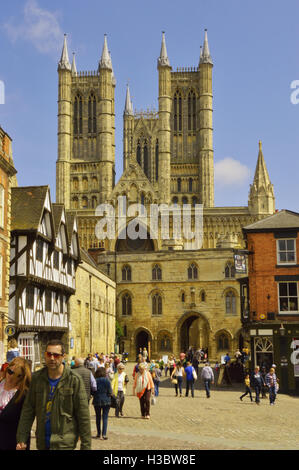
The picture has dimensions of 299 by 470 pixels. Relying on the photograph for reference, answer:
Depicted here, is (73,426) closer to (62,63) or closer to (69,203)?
(69,203)

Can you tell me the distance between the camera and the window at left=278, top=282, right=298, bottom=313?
28.0m

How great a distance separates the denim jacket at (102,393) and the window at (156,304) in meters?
42.2

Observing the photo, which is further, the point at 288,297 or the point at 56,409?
the point at 288,297

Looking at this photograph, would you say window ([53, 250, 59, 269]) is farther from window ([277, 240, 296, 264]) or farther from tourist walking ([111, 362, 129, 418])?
tourist walking ([111, 362, 129, 418])

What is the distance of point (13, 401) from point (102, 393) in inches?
237

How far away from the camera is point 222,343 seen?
53.7 m

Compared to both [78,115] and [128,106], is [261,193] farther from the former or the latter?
[128,106]

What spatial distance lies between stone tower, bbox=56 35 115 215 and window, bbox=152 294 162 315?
33.0 metres

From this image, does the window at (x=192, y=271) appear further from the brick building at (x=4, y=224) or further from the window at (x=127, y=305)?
the brick building at (x=4, y=224)

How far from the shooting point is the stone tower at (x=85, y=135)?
87.6 metres

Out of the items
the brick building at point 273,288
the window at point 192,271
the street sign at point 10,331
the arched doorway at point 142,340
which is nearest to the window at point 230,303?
the window at point 192,271

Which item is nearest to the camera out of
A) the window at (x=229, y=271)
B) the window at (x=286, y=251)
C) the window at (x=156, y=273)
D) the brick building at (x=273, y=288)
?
the brick building at (x=273, y=288)

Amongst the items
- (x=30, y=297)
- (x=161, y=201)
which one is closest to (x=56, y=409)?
(x=30, y=297)
